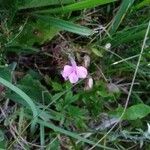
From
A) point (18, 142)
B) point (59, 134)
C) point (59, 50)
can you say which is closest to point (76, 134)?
point (59, 134)

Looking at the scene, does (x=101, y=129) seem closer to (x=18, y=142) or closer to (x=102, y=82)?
(x=102, y=82)

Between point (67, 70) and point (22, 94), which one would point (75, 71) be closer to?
point (67, 70)

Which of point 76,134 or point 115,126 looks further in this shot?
point 115,126

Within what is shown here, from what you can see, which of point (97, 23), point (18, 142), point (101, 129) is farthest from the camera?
point (97, 23)

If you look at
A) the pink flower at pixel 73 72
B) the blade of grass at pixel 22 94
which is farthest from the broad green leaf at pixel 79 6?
the blade of grass at pixel 22 94

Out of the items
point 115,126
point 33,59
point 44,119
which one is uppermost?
point 33,59

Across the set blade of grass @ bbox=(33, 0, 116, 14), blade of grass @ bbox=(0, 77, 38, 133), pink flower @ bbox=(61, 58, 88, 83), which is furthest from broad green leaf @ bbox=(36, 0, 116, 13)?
blade of grass @ bbox=(0, 77, 38, 133)
